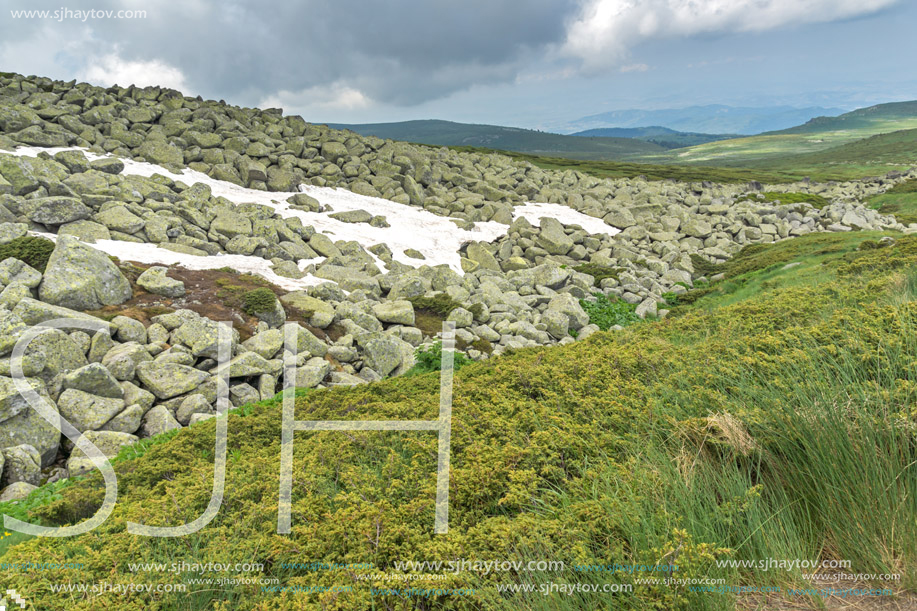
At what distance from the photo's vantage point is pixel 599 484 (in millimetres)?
4613

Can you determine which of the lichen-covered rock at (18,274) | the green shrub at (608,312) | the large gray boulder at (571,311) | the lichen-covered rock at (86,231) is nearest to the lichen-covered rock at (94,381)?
the lichen-covered rock at (18,274)

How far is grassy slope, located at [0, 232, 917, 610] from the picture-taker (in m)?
3.73

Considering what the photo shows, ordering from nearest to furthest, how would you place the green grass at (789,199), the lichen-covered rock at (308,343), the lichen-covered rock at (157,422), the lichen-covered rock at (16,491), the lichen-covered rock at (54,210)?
the lichen-covered rock at (16,491) → the lichen-covered rock at (157,422) → the lichen-covered rock at (308,343) → the lichen-covered rock at (54,210) → the green grass at (789,199)

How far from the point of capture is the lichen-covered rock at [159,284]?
14164 mm

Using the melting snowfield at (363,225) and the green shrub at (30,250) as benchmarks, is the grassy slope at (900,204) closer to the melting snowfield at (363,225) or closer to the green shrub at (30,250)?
the melting snowfield at (363,225)

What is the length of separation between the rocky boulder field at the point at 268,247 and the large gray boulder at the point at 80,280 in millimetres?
50

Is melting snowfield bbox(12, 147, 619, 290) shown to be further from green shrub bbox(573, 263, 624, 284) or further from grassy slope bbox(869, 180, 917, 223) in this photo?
grassy slope bbox(869, 180, 917, 223)

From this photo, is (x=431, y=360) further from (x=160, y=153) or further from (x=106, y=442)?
(x=160, y=153)

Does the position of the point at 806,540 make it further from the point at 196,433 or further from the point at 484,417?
the point at 196,433

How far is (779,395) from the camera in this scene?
5082 millimetres

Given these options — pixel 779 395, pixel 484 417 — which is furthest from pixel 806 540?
pixel 484 417

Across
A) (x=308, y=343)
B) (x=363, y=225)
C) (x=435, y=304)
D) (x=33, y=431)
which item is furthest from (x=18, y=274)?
(x=363, y=225)

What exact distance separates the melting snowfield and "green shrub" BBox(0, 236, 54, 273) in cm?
449

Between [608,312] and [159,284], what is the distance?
18.1m
